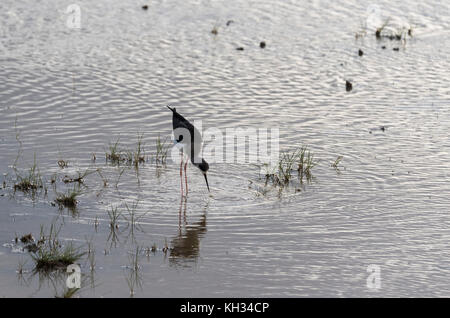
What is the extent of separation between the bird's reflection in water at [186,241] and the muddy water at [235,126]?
0.07 feet

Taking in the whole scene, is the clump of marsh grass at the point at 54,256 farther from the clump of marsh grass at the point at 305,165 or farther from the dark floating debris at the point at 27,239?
the clump of marsh grass at the point at 305,165

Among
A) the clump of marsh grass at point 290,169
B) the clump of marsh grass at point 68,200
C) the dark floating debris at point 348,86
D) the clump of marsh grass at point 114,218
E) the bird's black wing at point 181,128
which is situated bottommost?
the clump of marsh grass at point 114,218

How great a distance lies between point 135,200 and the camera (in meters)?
9.77

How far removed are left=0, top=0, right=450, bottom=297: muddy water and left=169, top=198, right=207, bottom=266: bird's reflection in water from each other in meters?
0.02

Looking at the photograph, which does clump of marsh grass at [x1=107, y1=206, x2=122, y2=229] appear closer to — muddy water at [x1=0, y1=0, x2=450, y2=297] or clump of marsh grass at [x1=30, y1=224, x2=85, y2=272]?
muddy water at [x1=0, y1=0, x2=450, y2=297]

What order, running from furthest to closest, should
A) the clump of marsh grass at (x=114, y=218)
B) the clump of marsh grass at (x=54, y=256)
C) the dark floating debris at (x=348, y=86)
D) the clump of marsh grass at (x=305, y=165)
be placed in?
the dark floating debris at (x=348, y=86), the clump of marsh grass at (x=305, y=165), the clump of marsh grass at (x=114, y=218), the clump of marsh grass at (x=54, y=256)

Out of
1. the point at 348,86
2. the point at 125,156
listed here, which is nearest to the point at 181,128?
the point at 125,156

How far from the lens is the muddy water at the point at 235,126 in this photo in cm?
799

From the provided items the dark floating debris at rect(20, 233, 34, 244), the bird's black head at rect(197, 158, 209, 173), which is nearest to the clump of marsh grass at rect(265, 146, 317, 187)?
the bird's black head at rect(197, 158, 209, 173)

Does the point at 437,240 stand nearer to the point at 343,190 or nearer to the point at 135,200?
the point at 343,190

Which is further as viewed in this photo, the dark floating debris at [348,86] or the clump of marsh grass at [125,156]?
the dark floating debris at [348,86]

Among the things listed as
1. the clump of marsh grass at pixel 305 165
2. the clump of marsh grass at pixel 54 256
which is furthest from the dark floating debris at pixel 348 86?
the clump of marsh grass at pixel 54 256

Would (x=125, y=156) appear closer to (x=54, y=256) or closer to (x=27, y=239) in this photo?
(x=27, y=239)
